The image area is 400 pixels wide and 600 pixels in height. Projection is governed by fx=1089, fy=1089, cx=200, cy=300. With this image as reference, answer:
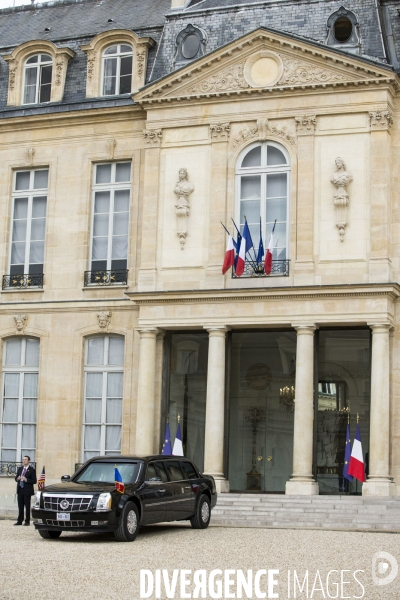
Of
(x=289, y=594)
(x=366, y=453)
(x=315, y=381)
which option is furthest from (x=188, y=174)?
(x=289, y=594)

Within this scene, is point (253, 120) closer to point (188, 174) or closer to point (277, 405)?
point (188, 174)

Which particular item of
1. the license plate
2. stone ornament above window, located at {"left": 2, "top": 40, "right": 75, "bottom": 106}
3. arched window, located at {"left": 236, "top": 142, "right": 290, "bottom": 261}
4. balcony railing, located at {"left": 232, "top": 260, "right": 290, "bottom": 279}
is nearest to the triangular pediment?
arched window, located at {"left": 236, "top": 142, "right": 290, "bottom": 261}

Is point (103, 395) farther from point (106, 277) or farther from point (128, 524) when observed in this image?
point (128, 524)

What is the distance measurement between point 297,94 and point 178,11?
4.54 metres

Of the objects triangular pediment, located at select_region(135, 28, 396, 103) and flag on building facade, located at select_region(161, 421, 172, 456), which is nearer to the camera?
triangular pediment, located at select_region(135, 28, 396, 103)

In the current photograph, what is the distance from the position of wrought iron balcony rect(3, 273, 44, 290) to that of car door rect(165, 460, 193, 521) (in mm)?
10733

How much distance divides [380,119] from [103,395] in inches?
383

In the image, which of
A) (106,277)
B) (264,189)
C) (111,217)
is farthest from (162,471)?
(111,217)

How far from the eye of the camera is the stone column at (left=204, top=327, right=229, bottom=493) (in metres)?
25.5

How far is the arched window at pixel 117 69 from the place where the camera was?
29.1m

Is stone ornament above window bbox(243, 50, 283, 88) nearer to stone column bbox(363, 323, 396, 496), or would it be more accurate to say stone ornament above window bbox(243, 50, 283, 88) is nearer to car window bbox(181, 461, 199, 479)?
stone column bbox(363, 323, 396, 496)

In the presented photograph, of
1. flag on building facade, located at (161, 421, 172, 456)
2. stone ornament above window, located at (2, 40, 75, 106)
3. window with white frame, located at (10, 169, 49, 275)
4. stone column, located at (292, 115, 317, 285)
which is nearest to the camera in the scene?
stone column, located at (292, 115, 317, 285)

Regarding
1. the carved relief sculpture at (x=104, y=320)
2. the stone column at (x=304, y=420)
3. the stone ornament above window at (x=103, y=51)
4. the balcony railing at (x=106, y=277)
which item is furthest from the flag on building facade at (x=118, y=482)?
the stone ornament above window at (x=103, y=51)

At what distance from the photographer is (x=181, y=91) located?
2727 centimetres
